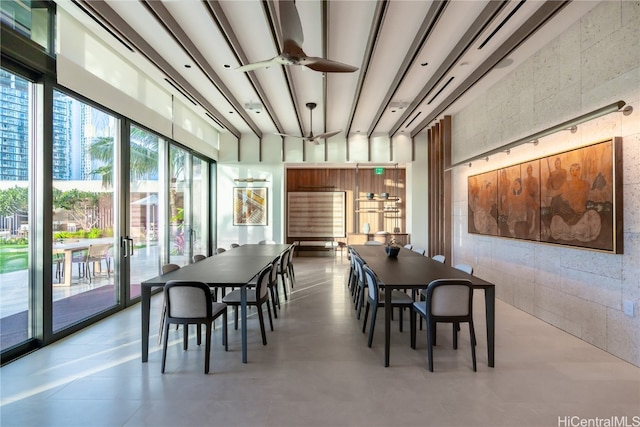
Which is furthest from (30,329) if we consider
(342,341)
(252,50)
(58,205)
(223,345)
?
(252,50)

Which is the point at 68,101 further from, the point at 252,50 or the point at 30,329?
the point at 30,329

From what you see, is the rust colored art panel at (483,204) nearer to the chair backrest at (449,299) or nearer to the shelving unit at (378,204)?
the chair backrest at (449,299)

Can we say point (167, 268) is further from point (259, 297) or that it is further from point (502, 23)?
point (502, 23)

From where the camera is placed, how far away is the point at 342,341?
337 cm

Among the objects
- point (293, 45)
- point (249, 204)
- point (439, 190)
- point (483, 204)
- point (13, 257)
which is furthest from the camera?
point (249, 204)

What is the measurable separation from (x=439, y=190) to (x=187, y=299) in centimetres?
642

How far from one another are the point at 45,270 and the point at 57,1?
2853 mm

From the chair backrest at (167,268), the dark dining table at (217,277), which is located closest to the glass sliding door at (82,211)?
the chair backrest at (167,268)

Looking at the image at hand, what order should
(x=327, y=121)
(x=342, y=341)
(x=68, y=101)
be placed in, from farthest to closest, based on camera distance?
1. (x=327, y=121)
2. (x=68, y=101)
3. (x=342, y=341)

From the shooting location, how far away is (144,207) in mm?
5098

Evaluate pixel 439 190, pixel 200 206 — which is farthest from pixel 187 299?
pixel 439 190

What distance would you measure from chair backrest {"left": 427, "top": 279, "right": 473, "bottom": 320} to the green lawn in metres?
4.02

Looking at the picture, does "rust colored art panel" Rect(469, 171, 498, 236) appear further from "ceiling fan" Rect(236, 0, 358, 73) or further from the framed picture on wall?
the framed picture on wall
